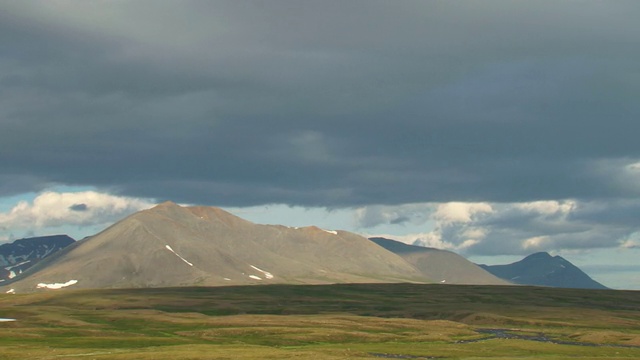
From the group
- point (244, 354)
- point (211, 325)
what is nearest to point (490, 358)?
point (244, 354)

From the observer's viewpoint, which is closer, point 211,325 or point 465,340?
point 465,340

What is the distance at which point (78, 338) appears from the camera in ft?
513

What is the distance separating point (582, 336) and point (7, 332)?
4475 inches

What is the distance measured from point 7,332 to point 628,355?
111938 mm

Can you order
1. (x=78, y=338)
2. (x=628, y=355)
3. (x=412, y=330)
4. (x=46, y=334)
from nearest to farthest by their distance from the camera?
(x=628, y=355) → (x=78, y=338) → (x=46, y=334) → (x=412, y=330)

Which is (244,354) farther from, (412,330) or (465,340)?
(412,330)

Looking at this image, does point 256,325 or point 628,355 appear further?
point 256,325

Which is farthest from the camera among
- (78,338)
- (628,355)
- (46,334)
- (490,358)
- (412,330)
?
(412,330)

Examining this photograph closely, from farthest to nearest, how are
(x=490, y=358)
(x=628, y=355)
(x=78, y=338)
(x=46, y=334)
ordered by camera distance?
1. (x=46, y=334)
2. (x=78, y=338)
3. (x=628, y=355)
4. (x=490, y=358)

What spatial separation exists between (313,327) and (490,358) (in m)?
73.7

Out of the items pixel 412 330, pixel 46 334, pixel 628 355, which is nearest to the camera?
pixel 628 355

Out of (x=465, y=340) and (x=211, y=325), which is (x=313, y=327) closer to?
(x=211, y=325)

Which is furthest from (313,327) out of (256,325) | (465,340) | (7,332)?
(7,332)

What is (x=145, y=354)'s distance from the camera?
398 feet
